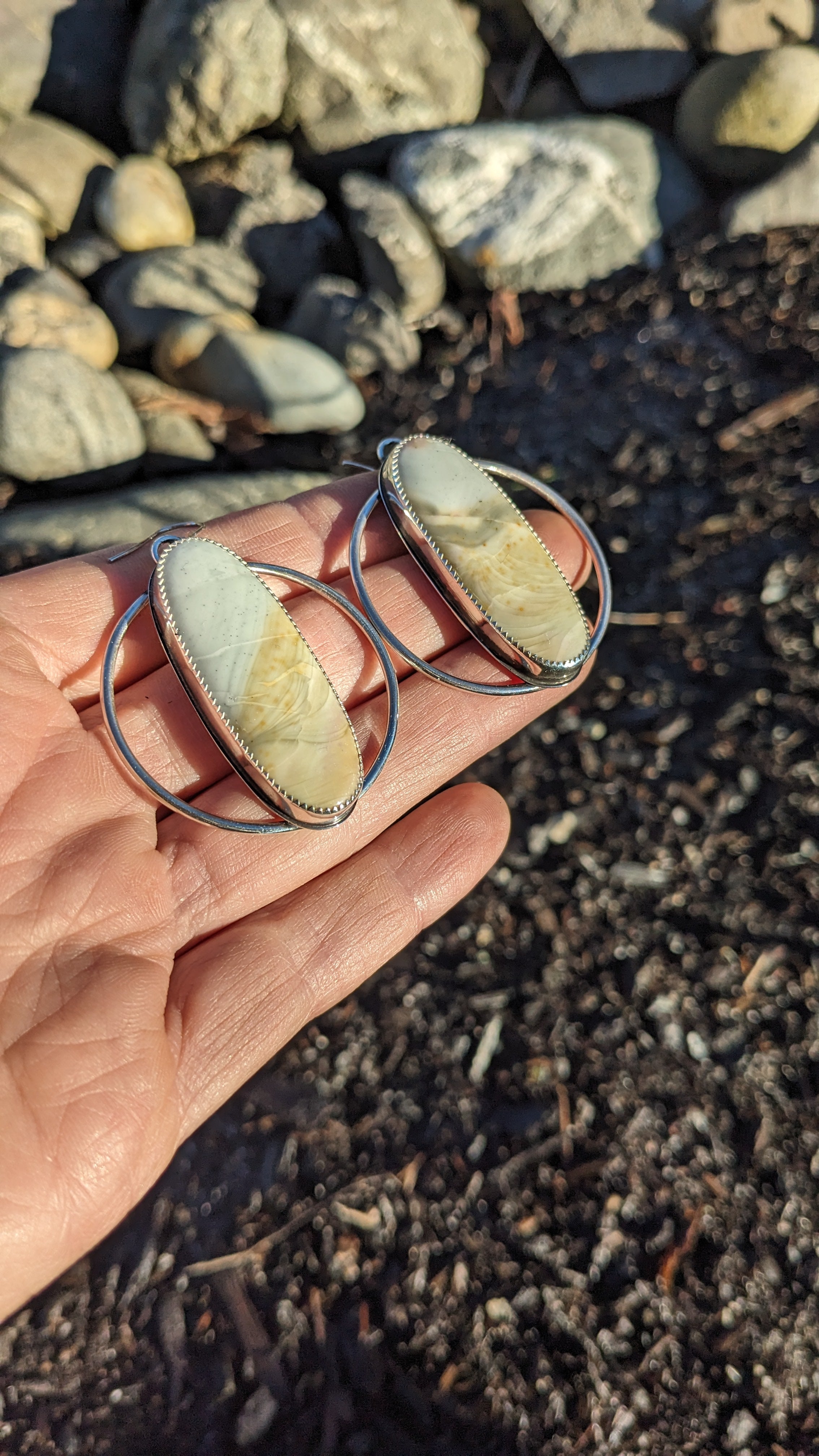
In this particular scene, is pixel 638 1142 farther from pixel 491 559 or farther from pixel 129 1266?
pixel 491 559

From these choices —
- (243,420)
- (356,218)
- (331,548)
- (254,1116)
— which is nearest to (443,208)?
(356,218)

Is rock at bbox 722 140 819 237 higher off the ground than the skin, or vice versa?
rock at bbox 722 140 819 237

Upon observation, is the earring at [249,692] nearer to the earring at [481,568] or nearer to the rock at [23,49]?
the earring at [481,568]

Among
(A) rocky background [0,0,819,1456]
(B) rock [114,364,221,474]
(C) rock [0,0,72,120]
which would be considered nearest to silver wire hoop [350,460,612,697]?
(A) rocky background [0,0,819,1456]

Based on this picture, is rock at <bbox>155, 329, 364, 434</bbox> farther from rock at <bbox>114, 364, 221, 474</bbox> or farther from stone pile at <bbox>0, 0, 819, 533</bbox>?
rock at <bbox>114, 364, 221, 474</bbox>

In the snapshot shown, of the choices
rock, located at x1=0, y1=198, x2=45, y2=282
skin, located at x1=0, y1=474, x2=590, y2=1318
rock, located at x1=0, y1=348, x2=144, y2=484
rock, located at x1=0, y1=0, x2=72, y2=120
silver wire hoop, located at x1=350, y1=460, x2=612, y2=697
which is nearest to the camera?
skin, located at x1=0, y1=474, x2=590, y2=1318

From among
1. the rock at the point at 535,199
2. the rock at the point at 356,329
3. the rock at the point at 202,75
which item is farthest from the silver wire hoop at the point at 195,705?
the rock at the point at 202,75
